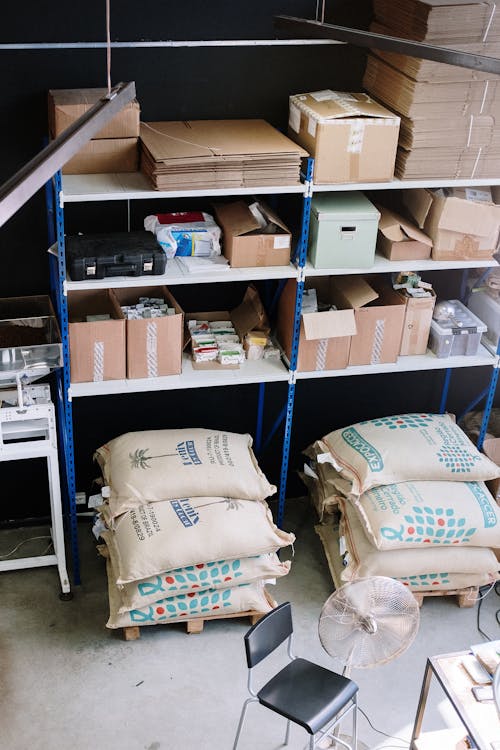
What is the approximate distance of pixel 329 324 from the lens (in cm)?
498

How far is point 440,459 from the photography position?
5164 mm

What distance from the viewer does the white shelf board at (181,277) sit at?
4.54m

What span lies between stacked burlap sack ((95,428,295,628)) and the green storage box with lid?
4.11ft

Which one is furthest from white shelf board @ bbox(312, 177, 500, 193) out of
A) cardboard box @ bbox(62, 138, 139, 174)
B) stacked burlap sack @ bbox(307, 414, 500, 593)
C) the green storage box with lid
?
stacked burlap sack @ bbox(307, 414, 500, 593)

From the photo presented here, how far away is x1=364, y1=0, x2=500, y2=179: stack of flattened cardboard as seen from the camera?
4.41 m

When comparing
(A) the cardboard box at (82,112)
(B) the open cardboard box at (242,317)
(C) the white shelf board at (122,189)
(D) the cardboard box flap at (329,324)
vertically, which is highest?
(A) the cardboard box at (82,112)

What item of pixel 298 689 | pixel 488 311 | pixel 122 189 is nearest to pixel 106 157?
pixel 122 189

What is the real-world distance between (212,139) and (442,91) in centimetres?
A: 122

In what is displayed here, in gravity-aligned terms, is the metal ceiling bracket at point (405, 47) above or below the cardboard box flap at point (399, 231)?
above

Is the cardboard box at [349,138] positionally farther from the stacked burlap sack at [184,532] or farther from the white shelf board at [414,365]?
the stacked burlap sack at [184,532]

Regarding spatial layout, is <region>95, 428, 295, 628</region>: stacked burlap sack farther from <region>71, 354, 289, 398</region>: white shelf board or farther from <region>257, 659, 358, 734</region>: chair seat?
<region>257, 659, 358, 734</region>: chair seat

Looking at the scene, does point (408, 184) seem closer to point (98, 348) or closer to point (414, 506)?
point (414, 506)

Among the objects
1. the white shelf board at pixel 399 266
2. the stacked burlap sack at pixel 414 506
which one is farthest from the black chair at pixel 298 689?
the white shelf board at pixel 399 266

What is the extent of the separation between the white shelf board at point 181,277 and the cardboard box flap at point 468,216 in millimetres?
892
